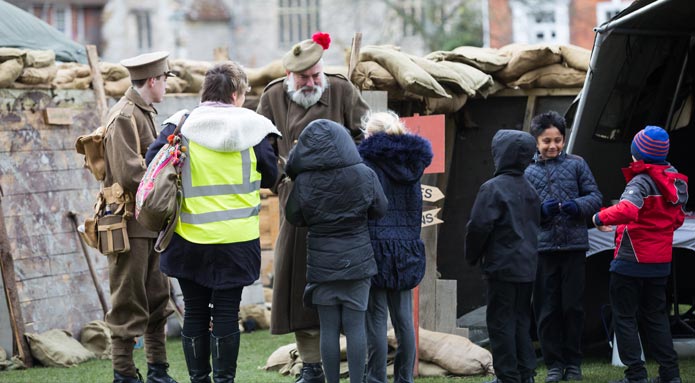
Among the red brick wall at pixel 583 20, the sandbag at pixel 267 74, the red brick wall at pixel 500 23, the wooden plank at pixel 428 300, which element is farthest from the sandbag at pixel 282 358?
the red brick wall at pixel 500 23

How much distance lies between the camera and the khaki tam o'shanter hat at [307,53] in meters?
6.67

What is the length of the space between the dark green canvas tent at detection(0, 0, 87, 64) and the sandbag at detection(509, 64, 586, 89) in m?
4.18

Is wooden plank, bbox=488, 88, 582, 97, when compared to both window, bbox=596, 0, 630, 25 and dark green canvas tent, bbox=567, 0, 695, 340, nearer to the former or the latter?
Result: dark green canvas tent, bbox=567, 0, 695, 340

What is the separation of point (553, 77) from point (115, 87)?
3469 millimetres

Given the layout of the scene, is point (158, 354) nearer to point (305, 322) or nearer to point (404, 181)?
point (305, 322)

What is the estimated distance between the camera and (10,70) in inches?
336

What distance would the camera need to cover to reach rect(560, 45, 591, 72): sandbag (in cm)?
872

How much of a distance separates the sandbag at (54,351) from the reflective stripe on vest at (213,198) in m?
2.69

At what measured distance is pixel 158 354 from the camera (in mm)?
6867

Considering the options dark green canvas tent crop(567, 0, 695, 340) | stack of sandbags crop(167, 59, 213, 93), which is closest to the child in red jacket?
dark green canvas tent crop(567, 0, 695, 340)

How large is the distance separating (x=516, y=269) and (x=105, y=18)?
1791 inches

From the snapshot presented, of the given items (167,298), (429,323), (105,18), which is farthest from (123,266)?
(105,18)

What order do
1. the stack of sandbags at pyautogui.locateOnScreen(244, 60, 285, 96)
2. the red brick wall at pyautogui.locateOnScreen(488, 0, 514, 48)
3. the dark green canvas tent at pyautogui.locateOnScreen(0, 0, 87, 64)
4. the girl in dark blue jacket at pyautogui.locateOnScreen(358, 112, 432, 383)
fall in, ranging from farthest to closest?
1. the red brick wall at pyautogui.locateOnScreen(488, 0, 514, 48)
2. the stack of sandbags at pyautogui.locateOnScreen(244, 60, 285, 96)
3. the dark green canvas tent at pyautogui.locateOnScreen(0, 0, 87, 64)
4. the girl in dark blue jacket at pyautogui.locateOnScreen(358, 112, 432, 383)

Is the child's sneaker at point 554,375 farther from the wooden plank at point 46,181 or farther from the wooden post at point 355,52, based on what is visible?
the wooden plank at point 46,181
